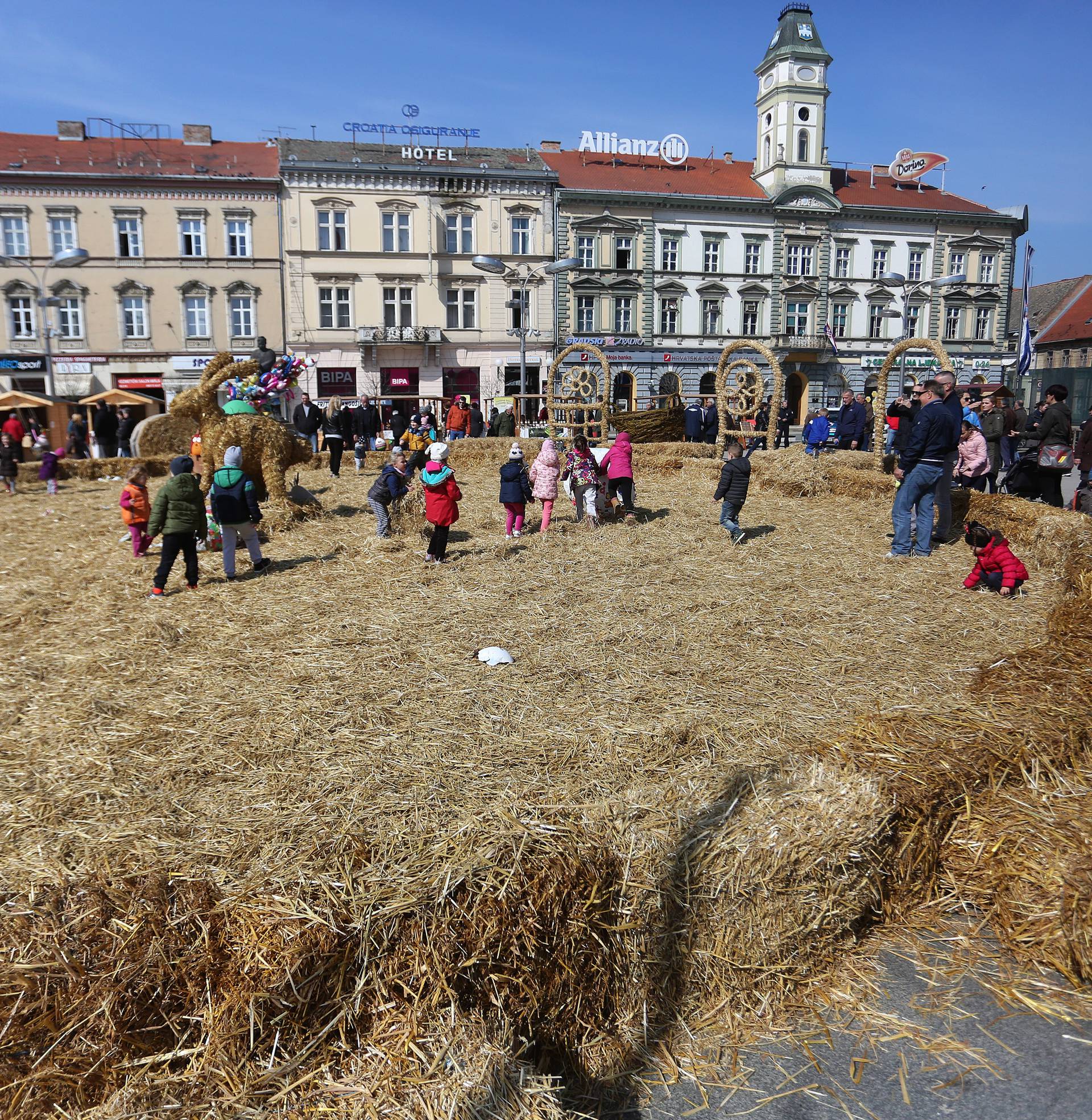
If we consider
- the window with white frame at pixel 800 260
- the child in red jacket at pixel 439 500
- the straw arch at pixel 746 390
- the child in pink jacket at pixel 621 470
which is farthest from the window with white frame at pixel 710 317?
the child in red jacket at pixel 439 500

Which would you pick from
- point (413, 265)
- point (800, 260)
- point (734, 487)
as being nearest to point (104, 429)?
point (734, 487)

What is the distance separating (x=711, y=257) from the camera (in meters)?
42.8

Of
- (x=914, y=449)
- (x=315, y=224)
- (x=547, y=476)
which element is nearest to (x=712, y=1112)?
(x=914, y=449)

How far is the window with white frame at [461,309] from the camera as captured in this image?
131ft

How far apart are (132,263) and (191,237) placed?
2.84 meters

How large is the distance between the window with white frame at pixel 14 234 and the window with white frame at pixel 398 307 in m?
15.4

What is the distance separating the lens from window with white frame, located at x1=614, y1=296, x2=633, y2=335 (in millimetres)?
41812

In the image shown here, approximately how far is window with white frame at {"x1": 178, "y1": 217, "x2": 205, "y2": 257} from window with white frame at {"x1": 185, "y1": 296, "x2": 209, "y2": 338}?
196cm

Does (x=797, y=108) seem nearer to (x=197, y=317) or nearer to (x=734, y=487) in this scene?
(x=197, y=317)

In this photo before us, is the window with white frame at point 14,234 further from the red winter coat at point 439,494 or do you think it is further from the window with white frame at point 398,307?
the red winter coat at point 439,494

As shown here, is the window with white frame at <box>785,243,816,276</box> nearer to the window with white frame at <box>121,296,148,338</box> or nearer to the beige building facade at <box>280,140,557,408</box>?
the beige building facade at <box>280,140,557,408</box>

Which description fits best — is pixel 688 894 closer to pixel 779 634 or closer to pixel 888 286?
pixel 779 634

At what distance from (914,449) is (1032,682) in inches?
174

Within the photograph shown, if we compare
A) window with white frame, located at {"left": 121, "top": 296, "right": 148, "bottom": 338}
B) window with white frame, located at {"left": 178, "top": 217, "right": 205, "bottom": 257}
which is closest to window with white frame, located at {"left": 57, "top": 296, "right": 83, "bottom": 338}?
window with white frame, located at {"left": 121, "top": 296, "right": 148, "bottom": 338}
